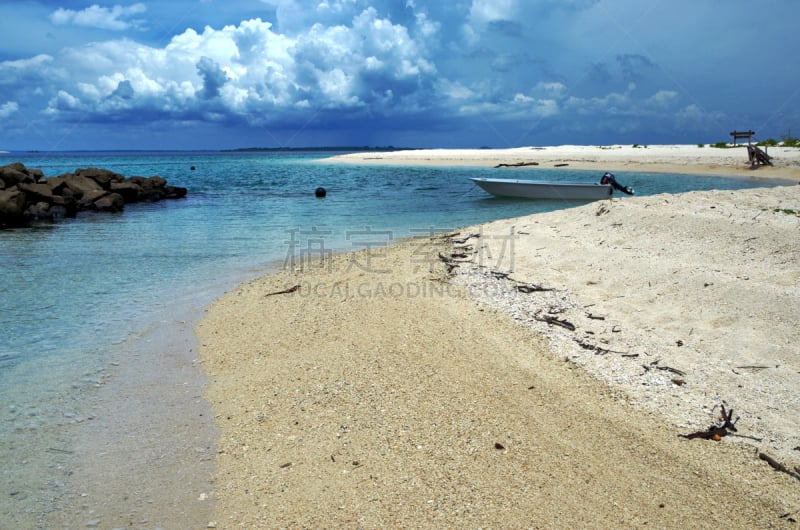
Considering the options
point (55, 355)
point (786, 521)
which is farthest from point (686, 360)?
point (55, 355)

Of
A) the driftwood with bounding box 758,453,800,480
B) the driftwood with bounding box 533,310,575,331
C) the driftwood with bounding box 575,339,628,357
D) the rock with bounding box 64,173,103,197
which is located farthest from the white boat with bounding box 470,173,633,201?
the rock with bounding box 64,173,103,197

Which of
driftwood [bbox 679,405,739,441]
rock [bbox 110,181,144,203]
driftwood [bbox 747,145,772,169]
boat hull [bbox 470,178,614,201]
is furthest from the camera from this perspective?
driftwood [bbox 747,145,772,169]

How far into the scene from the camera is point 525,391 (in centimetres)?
469

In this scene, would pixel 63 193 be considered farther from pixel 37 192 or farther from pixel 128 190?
pixel 128 190

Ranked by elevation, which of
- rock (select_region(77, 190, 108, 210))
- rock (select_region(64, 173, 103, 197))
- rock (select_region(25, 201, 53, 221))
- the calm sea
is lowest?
the calm sea

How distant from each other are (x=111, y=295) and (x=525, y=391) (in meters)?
7.75

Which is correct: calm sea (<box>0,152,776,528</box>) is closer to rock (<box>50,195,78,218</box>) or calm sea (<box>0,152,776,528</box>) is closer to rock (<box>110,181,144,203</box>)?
rock (<box>50,195,78,218</box>)

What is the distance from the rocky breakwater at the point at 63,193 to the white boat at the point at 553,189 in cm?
1911

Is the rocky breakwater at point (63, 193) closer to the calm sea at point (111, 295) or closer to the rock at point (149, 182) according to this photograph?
the rock at point (149, 182)

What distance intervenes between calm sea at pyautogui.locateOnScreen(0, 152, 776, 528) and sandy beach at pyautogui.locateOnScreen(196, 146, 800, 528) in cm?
75

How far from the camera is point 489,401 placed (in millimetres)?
4527

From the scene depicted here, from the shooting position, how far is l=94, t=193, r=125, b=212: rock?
24.7m

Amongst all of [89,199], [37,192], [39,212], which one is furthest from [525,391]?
[89,199]

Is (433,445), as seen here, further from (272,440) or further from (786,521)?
(786,521)
